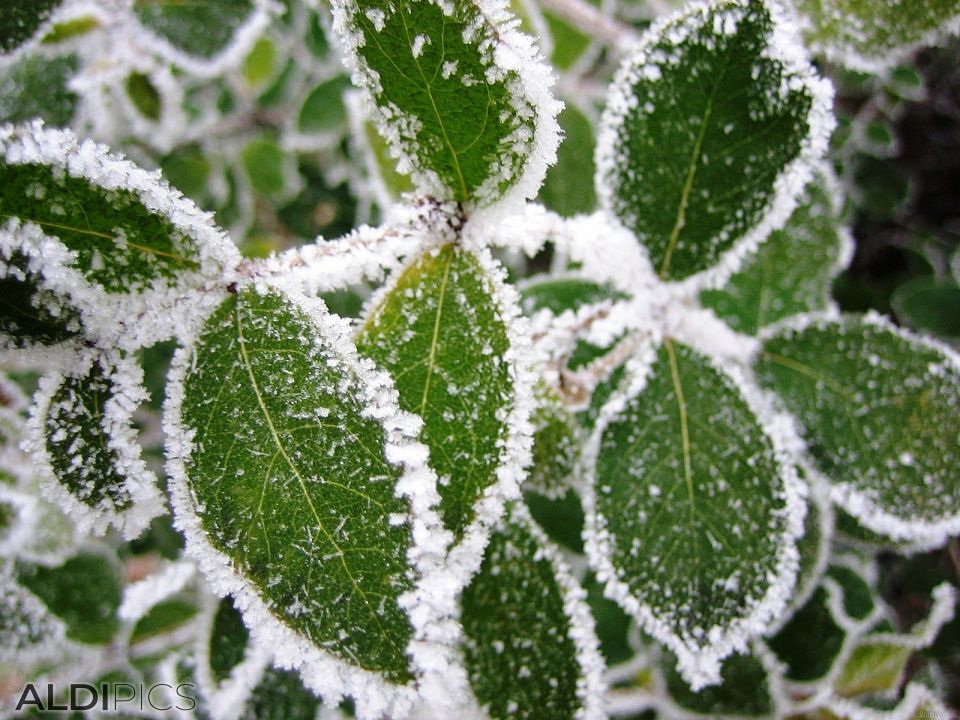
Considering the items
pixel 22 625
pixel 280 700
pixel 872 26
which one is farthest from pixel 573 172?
pixel 22 625

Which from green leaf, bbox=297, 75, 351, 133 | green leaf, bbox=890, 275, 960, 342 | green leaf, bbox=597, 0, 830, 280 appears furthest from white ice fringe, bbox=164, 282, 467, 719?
green leaf, bbox=890, 275, 960, 342

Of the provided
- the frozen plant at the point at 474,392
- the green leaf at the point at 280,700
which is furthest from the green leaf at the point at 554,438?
the green leaf at the point at 280,700

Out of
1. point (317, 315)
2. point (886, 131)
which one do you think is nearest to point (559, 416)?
point (317, 315)

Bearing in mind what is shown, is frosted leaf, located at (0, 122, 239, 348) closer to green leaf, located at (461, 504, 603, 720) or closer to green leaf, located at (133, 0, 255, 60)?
green leaf, located at (461, 504, 603, 720)

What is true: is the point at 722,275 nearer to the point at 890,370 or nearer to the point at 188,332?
the point at 890,370

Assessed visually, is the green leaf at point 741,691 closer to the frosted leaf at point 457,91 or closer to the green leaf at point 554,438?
the green leaf at point 554,438
